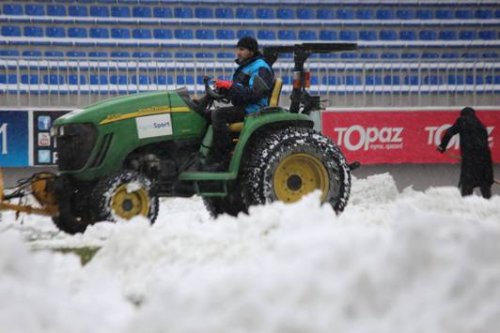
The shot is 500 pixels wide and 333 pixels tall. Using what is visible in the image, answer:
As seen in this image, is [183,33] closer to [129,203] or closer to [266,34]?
[266,34]

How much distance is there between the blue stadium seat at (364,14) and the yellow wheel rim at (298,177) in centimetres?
1267

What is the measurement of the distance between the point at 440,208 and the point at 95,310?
15.7ft

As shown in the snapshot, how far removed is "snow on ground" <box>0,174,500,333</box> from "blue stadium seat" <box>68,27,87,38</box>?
1506 centimetres

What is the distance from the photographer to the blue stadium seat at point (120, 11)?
19.6 meters

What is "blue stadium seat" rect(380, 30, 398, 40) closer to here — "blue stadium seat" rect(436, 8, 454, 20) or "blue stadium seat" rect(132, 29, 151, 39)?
"blue stadium seat" rect(436, 8, 454, 20)

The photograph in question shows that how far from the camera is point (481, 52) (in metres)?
19.9

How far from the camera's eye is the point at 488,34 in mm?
20406

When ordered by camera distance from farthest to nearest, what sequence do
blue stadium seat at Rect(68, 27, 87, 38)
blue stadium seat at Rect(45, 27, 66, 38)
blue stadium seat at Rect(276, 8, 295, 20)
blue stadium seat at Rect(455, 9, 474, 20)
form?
1. blue stadium seat at Rect(455, 9, 474, 20)
2. blue stadium seat at Rect(276, 8, 295, 20)
3. blue stadium seat at Rect(68, 27, 87, 38)
4. blue stadium seat at Rect(45, 27, 66, 38)

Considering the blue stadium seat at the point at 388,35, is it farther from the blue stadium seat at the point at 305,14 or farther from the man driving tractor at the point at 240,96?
the man driving tractor at the point at 240,96

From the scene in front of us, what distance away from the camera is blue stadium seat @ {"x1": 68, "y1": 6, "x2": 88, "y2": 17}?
19453 mm

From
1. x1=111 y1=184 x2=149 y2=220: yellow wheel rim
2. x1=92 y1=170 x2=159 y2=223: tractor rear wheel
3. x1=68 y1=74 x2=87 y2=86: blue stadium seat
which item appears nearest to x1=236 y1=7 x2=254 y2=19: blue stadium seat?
x1=68 y1=74 x2=87 y2=86: blue stadium seat

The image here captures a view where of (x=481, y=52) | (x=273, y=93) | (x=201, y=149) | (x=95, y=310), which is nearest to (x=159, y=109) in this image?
(x=201, y=149)

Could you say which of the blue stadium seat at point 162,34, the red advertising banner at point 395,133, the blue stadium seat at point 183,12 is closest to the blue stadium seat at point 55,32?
the blue stadium seat at point 162,34

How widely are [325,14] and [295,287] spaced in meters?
17.2
